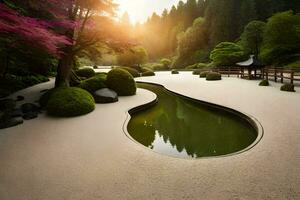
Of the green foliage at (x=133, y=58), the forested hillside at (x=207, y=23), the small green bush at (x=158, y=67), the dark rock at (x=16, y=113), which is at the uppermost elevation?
the forested hillside at (x=207, y=23)

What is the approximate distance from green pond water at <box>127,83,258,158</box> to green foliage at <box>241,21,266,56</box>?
27399mm

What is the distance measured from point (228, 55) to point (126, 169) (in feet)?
96.2

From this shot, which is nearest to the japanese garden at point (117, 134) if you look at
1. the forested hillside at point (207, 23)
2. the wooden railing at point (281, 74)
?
the wooden railing at point (281, 74)

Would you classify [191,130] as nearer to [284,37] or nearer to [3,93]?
[3,93]

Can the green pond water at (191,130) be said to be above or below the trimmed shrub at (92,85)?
below

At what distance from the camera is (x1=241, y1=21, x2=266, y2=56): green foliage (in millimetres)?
33562

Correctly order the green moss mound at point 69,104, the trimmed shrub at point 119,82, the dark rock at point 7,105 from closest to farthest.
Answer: the green moss mound at point 69,104 < the dark rock at point 7,105 < the trimmed shrub at point 119,82

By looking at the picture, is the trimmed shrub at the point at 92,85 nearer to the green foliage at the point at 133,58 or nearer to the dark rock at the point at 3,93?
the dark rock at the point at 3,93

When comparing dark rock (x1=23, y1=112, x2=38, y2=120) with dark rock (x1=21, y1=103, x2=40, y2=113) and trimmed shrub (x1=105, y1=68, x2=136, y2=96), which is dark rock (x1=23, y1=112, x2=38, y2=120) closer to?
dark rock (x1=21, y1=103, x2=40, y2=113)

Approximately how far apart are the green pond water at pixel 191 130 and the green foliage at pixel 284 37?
21217mm

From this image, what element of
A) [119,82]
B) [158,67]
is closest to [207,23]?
[158,67]

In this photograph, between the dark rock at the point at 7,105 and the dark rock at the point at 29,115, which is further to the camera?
the dark rock at the point at 7,105

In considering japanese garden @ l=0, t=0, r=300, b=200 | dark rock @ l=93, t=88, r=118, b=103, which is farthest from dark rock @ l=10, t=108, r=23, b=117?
dark rock @ l=93, t=88, r=118, b=103

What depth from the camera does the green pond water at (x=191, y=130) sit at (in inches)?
248
